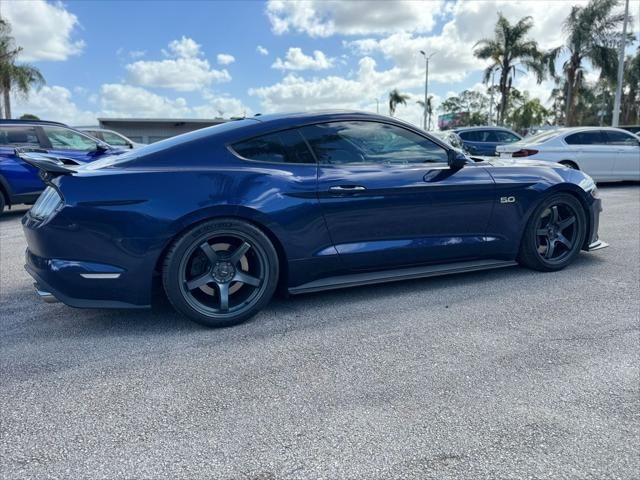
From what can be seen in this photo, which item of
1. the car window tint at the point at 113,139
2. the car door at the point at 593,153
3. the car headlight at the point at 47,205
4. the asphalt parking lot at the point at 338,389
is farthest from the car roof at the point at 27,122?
the car door at the point at 593,153

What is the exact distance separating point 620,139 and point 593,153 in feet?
3.14

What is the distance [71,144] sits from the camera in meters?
8.54

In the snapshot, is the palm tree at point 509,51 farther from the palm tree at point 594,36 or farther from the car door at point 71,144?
the car door at point 71,144

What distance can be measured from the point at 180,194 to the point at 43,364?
4.07 ft

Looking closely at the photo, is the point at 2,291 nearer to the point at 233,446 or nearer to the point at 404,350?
the point at 233,446

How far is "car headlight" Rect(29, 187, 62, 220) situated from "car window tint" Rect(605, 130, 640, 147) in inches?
443

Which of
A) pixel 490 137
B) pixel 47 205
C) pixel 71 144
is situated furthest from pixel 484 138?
pixel 47 205

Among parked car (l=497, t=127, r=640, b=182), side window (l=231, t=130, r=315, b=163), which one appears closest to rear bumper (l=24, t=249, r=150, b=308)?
side window (l=231, t=130, r=315, b=163)

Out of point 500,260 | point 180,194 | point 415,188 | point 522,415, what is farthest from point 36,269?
point 500,260

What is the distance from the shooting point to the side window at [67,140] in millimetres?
8391

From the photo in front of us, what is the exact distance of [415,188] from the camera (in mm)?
3570

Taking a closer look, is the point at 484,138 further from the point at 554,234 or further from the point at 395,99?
the point at 395,99

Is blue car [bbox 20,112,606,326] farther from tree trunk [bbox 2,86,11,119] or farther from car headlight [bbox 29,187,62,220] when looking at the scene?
tree trunk [bbox 2,86,11,119]

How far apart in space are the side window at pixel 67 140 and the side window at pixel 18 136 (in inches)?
9.4
